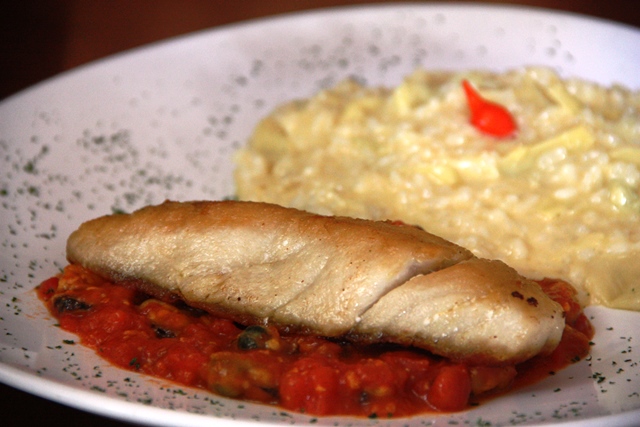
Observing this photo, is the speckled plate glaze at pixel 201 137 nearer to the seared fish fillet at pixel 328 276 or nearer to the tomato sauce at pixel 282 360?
the tomato sauce at pixel 282 360

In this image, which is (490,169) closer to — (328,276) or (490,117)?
(490,117)

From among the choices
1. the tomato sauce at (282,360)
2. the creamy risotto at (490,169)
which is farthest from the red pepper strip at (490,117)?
the tomato sauce at (282,360)

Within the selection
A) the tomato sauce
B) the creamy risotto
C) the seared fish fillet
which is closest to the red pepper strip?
the creamy risotto

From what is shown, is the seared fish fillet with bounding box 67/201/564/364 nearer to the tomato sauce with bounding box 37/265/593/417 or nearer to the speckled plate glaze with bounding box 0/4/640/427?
the tomato sauce with bounding box 37/265/593/417

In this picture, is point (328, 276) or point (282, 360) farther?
point (328, 276)

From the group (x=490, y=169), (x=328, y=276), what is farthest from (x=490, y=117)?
(x=328, y=276)

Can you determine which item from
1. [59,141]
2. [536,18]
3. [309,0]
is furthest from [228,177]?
[309,0]
